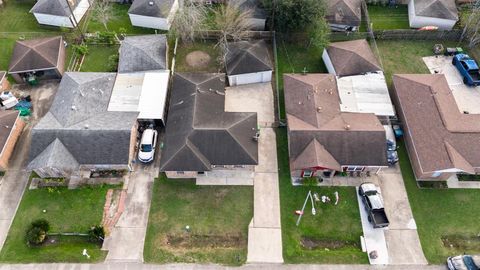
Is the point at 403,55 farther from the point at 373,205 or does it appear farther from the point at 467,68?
the point at 373,205

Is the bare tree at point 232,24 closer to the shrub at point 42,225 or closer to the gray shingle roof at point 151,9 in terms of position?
the gray shingle roof at point 151,9

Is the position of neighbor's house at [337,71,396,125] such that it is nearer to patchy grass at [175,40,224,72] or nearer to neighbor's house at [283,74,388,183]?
neighbor's house at [283,74,388,183]

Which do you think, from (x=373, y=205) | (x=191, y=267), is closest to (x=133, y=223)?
(x=191, y=267)

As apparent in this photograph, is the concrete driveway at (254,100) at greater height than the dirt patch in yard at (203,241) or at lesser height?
greater

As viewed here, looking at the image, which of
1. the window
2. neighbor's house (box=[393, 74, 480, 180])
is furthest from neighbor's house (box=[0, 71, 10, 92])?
neighbor's house (box=[393, 74, 480, 180])

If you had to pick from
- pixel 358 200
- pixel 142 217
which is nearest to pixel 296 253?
pixel 358 200

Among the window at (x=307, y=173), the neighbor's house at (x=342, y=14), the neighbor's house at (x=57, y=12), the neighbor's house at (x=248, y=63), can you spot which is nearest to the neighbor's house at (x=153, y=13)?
the neighbor's house at (x=57, y=12)
